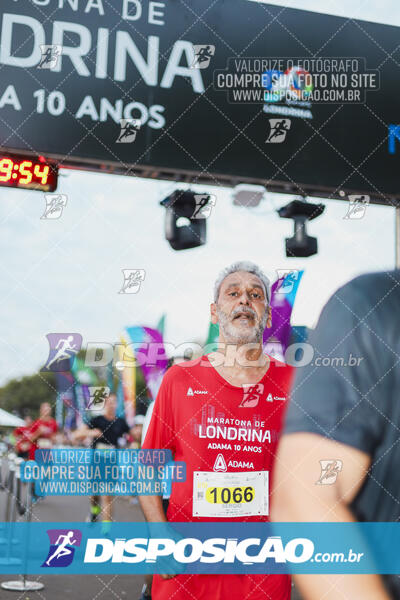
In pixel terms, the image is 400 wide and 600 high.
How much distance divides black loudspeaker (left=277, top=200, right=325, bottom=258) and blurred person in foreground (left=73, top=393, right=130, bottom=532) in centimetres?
141

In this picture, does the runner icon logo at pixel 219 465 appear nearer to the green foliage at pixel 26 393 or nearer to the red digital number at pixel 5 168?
the green foliage at pixel 26 393

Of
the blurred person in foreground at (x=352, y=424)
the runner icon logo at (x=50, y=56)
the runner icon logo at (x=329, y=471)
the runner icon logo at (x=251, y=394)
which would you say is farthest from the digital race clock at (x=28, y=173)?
the runner icon logo at (x=329, y=471)

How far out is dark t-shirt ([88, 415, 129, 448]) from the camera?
3758mm

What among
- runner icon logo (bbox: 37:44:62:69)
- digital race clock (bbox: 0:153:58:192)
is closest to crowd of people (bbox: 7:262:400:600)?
digital race clock (bbox: 0:153:58:192)

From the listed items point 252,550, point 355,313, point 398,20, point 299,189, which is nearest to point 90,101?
point 299,189

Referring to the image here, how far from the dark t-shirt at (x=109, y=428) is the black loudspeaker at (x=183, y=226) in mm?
1184

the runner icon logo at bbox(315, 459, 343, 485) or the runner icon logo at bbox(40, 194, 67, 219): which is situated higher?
the runner icon logo at bbox(40, 194, 67, 219)

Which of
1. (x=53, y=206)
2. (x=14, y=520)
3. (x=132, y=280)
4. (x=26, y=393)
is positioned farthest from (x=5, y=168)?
(x=26, y=393)

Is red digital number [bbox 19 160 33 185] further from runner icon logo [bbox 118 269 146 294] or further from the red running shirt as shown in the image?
the red running shirt

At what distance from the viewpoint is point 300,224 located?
361cm

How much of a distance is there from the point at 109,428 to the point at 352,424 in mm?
2310

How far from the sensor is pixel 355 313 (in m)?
1.91

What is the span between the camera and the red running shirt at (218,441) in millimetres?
2852

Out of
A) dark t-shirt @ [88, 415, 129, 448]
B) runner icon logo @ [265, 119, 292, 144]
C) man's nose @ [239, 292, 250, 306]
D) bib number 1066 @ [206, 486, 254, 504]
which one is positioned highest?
runner icon logo @ [265, 119, 292, 144]
